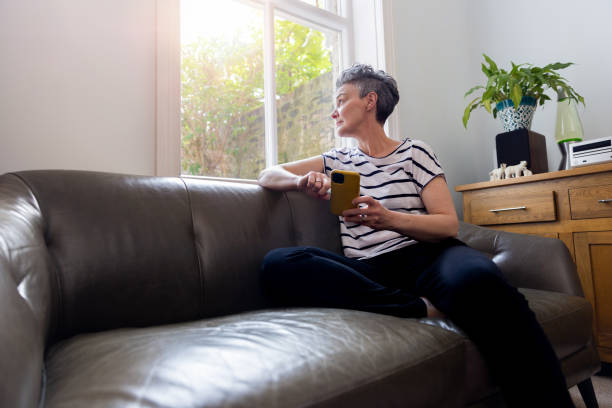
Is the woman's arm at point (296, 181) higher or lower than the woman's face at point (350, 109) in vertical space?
lower

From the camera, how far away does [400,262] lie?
1253 millimetres

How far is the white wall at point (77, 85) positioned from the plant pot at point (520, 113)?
1805mm

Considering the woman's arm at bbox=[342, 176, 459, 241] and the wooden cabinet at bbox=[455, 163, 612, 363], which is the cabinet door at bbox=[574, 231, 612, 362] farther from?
the woman's arm at bbox=[342, 176, 459, 241]

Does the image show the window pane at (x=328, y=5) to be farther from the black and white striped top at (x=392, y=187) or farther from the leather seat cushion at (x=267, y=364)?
the leather seat cushion at (x=267, y=364)

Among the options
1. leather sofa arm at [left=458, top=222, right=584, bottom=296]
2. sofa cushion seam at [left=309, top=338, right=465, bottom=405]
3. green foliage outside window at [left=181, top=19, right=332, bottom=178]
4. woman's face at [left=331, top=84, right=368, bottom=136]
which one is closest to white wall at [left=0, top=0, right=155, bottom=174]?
green foliage outside window at [left=181, top=19, right=332, bottom=178]

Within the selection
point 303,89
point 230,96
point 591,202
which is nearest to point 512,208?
point 591,202

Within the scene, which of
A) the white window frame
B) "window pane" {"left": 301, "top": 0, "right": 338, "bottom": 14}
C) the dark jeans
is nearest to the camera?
the dark jeans

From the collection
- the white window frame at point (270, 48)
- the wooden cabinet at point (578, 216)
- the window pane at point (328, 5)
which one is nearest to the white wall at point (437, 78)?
the white window frame at point (270, 48)

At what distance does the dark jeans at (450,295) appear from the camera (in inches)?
32.2

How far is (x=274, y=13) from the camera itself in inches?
84.4

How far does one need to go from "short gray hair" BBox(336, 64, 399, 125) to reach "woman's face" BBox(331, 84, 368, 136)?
23mm

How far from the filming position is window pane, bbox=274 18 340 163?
7.02ft

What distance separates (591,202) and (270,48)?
1.59 m

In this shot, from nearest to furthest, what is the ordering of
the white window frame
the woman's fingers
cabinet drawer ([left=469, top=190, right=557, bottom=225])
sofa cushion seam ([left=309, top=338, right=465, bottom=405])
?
sofa cushion seam ([left=309, top=338, right=465, bottom=405]) → the woman's fingers → the white window frame → cabinet drawer ([left=469, top=190, right=557, bottom=225])
